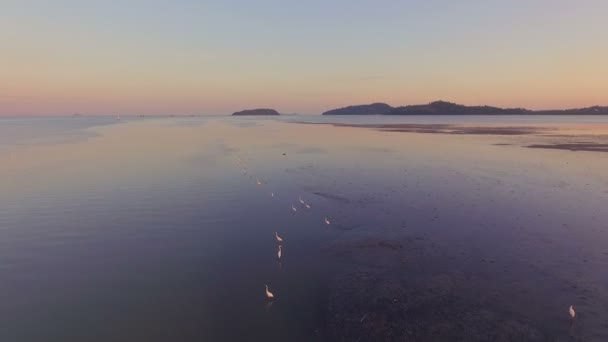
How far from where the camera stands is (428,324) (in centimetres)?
1121

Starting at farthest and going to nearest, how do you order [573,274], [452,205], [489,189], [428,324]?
[489,189], [452,205], [573,274], [428,324]

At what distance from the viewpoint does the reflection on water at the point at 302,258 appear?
446 inches

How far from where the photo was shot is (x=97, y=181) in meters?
31.6

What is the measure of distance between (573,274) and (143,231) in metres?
19.1

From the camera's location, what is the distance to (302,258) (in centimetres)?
1614

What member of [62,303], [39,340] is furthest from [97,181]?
[39,340]

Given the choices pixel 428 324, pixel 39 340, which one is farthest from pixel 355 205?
pixel 39 340

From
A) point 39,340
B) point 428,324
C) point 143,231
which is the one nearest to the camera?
point 39,340

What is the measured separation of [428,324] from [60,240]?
16.8 metres

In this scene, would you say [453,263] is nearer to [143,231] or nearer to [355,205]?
[355,205]

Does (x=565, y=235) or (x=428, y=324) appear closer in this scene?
(x=428, y=324)

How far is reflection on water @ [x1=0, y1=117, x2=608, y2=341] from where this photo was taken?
1134cm

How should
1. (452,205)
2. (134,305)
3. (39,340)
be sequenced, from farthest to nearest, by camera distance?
(452,205) < (134,305) < (39,340)

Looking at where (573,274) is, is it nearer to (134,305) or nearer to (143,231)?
(134,305)
